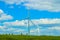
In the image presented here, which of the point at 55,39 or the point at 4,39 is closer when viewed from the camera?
the point at 4,39

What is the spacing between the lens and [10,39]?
79.2 meters

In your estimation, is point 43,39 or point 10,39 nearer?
point 10,39

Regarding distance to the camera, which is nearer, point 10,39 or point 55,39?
point 10,39

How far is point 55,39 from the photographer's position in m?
85.4

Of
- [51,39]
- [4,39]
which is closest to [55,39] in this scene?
[51,39]

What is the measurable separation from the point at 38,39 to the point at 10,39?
33.8 ft

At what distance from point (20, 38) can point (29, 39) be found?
11.3ft

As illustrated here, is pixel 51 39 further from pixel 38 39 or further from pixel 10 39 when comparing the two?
pixel 10 39

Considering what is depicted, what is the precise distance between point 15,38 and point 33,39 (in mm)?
6316

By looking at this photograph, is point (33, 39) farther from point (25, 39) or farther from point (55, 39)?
point (55, 39)

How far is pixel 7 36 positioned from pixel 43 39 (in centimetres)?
1322

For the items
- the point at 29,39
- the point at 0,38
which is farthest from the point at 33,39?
the point at 0,38

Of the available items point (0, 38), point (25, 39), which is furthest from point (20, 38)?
point (0, 38)

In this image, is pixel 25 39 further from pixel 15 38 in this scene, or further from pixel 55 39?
pixel 55 39
